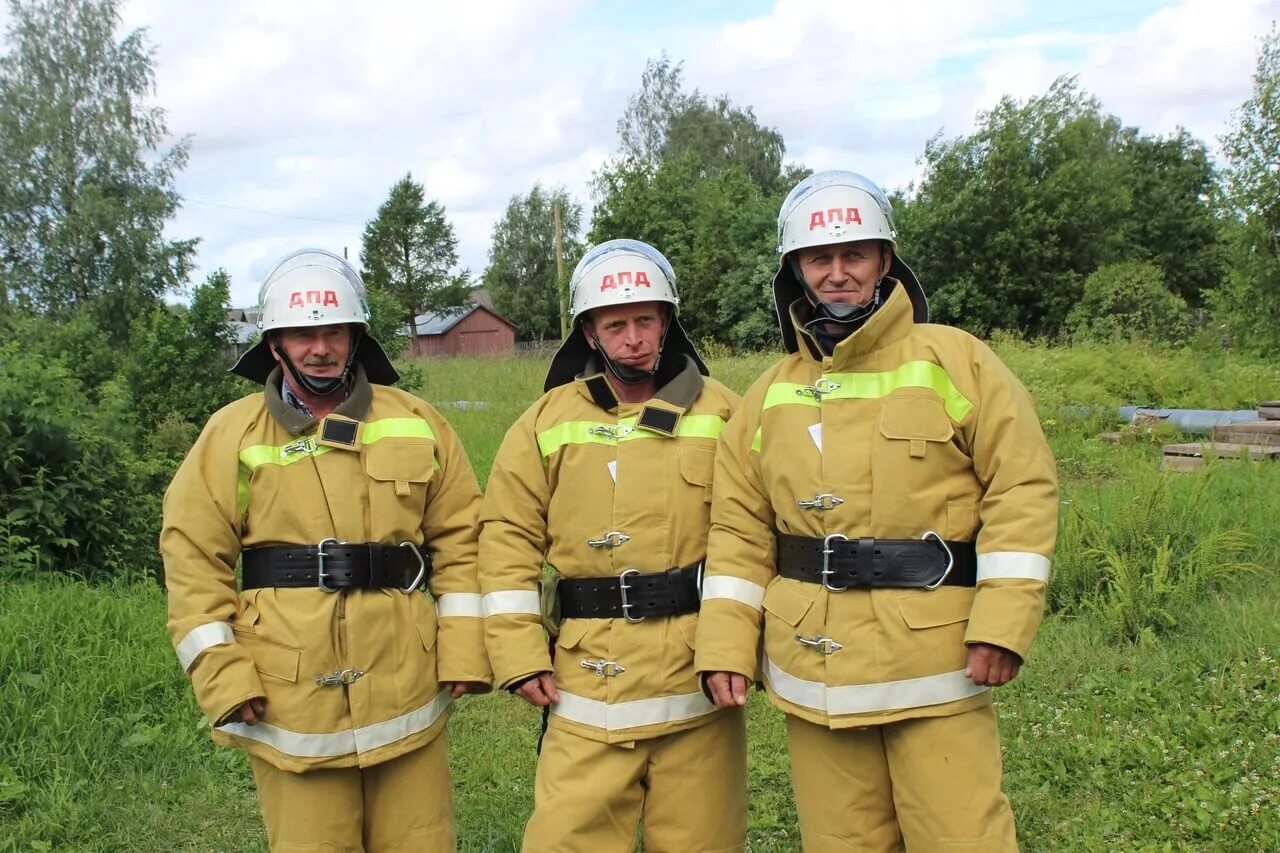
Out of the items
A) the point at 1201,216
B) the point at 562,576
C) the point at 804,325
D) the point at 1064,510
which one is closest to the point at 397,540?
the point at 562,576

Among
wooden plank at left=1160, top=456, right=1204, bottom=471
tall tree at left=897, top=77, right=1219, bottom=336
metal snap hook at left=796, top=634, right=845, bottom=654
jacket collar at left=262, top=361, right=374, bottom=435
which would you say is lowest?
wooden plank at left=1160, top=456, right=1204, bottom=471

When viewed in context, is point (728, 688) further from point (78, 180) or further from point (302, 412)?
point (78, 180)

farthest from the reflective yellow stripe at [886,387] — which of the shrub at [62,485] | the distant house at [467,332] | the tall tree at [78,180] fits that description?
the distant house at [467,332]

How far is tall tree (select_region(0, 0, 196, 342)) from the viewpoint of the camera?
994 inches

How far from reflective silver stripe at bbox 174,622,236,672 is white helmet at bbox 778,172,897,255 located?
2.01m

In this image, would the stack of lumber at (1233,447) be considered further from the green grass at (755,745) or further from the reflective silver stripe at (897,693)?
the reflective silver stripe at (897,693)

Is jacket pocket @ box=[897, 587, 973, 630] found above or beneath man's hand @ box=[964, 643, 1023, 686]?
above

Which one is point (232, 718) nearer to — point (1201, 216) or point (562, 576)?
point (562, 576)

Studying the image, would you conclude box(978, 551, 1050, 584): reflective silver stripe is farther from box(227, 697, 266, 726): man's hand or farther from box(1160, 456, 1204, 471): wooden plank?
box(1160, 456, 1204, 471): wooden plank

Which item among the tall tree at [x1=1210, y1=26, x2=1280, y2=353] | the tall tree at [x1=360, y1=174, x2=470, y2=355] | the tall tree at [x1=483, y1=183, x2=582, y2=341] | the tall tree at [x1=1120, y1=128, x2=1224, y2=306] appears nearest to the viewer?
the tall tree at [x1=1210, y1=26, x2=1280, y2=353]

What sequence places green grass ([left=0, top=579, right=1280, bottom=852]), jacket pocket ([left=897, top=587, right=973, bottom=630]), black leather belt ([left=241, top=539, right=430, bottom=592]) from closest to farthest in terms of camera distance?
jacket pocket ([left=897, top=587, right=973, bottom=630]) < black leather belt ([left=241, top=539, right=430, bottom=592]) < green grass ([left=0, top=579, right=1280, bottom=852])

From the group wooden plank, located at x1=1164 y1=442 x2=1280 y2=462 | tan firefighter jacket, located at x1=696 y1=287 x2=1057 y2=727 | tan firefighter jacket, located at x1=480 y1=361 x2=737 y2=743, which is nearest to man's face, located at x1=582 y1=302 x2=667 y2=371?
tan firefighter jacket, located at x1=480 y1=361 x2=737 y2=743

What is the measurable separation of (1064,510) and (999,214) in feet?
80.9

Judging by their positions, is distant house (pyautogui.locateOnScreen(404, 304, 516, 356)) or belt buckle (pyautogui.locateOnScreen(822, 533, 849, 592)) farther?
distant house (pyautogui.locateOnScreen(404, 304, 516, 356))
